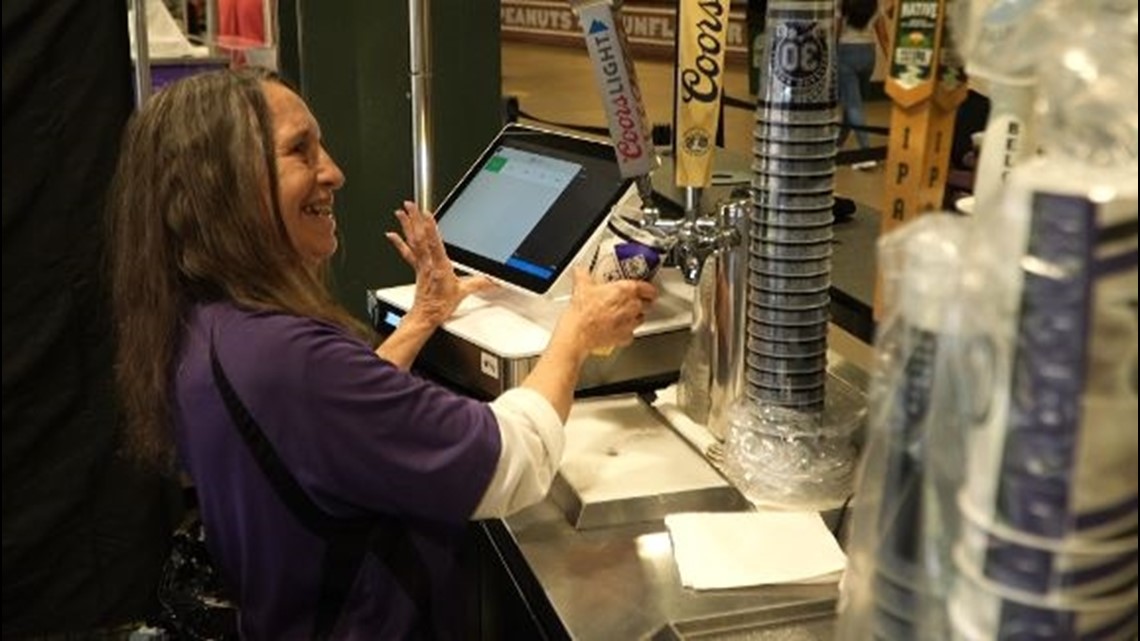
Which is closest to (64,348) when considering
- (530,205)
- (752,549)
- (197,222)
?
(530,205)

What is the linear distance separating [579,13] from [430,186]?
2.25ft

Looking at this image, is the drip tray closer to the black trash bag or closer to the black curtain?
the black trash bag

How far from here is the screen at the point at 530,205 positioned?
1664mm

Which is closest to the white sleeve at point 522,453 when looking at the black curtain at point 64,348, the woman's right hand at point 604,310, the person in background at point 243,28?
the woman's right hand at point 604,310

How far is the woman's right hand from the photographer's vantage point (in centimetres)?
147

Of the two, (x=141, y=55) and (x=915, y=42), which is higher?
(x=915, y=42)

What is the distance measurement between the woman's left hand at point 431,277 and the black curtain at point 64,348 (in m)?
0.95

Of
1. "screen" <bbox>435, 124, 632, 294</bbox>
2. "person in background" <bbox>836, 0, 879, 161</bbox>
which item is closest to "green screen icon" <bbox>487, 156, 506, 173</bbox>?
"screen" <bbox>435, 124, 632, 294</bbox>

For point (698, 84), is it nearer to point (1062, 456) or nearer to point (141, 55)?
point (1062, 456)

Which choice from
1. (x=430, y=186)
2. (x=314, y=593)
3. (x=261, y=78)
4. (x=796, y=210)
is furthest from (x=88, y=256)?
(x=796, y=210)

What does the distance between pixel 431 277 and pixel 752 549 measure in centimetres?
67

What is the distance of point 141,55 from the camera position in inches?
90.0

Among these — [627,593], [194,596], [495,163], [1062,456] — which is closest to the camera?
[1062,456]

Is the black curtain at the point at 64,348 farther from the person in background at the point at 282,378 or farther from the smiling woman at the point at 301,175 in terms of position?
the smiling woman at the point at 301,175
